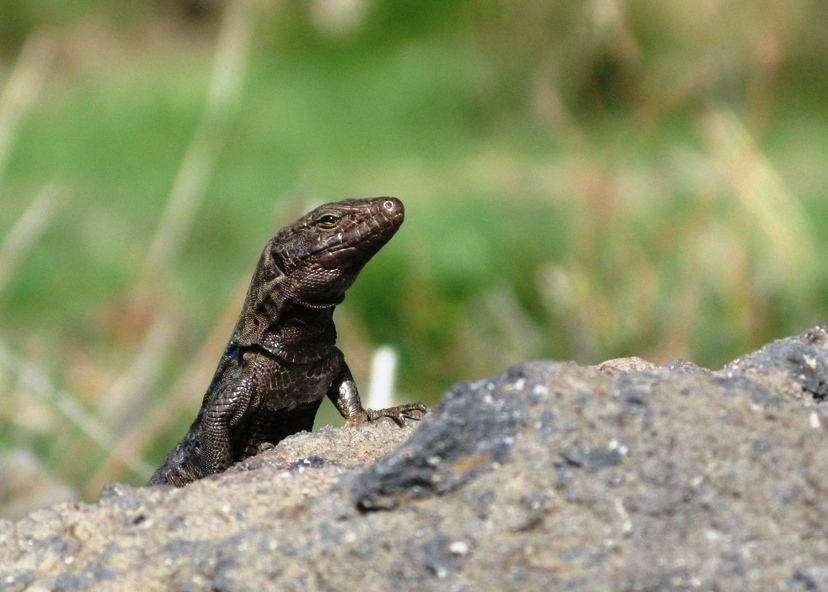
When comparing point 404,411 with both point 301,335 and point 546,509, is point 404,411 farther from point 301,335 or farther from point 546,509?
point 546,509

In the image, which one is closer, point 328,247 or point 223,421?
point 223,421

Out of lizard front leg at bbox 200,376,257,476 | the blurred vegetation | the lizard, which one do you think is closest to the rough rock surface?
lizard front leg at bbox 200,376,257,476

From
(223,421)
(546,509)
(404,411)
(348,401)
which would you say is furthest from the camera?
(348,401)

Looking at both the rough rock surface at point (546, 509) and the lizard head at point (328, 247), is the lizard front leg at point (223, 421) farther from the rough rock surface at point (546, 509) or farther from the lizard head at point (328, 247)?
the rough rock surface at point (546, 509)

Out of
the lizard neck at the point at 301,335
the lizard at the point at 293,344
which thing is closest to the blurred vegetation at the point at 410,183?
the lizard at the point at 293,344

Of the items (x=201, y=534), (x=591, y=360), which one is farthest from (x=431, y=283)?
(x=201, y=534)

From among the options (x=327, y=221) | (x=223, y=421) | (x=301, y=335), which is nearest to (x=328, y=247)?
(x=327, y=221)

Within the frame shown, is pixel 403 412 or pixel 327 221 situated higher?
pixel 327 221
